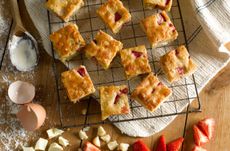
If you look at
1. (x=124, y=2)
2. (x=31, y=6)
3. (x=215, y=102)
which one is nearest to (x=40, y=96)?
(x=31, y=6)

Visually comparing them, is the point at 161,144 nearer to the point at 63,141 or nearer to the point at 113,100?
the point at 113,100

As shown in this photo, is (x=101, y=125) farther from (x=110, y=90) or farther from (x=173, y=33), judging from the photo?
(x=173, y=33)

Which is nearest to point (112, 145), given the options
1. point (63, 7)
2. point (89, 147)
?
point (89, 147)

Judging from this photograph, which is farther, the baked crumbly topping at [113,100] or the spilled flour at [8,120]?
the spilled flour at [8,120]

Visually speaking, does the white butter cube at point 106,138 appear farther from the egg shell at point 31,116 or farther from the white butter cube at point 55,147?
the egg shell at point 31,116

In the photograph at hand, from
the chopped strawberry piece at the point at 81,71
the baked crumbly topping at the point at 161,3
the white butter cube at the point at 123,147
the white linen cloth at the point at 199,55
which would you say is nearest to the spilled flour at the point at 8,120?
the white linen cloth at the point at 199,55
